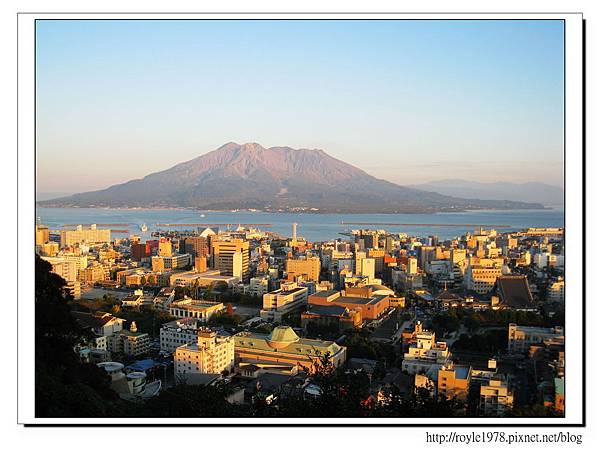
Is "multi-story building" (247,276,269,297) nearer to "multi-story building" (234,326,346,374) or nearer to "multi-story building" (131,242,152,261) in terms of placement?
"multi-story building" (234,326,346,374)

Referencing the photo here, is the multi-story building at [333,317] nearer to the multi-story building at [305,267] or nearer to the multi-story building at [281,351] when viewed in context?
the multi-story building at [281,351]

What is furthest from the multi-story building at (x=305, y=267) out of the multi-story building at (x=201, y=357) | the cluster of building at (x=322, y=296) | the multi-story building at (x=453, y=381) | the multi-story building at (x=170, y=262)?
the multi-story building at (x=453, y=381)

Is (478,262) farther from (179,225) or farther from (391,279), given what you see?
(179,225)

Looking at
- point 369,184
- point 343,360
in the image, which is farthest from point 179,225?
point 343,360

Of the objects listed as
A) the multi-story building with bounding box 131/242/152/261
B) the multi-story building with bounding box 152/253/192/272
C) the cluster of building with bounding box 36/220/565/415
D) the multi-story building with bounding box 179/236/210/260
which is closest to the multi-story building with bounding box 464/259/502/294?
the cluster of building with bounding box 36/220/565/415

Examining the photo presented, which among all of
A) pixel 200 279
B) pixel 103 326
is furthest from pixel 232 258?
pixel 103 326
